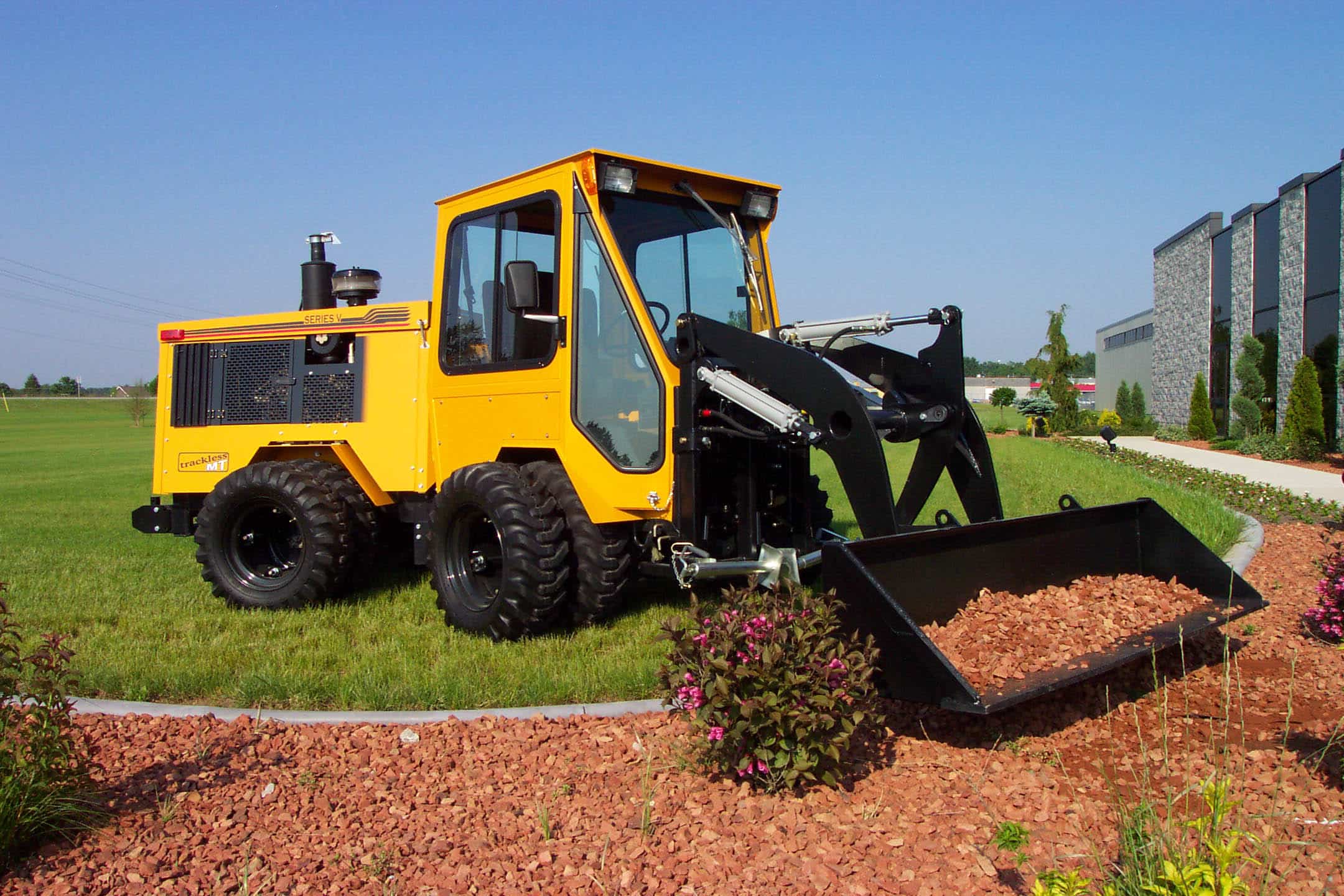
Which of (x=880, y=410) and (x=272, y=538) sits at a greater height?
(x=880, y=410)

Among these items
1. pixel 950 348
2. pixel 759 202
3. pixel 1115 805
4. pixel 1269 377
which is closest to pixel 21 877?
pixel 1115 805

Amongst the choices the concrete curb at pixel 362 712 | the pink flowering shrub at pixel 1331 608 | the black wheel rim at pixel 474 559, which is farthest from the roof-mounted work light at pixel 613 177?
the pink flowering shrub at pixel 1331 608

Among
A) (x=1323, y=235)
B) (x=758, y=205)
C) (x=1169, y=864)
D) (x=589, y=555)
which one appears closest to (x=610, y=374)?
(x=589, y=555)

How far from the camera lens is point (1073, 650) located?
4500 millimetres

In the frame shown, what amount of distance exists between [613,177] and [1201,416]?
25.7m

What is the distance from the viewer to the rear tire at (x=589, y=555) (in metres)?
5.80

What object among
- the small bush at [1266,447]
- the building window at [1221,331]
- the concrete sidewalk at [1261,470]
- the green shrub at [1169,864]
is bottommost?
the green shrub at [1169,864]

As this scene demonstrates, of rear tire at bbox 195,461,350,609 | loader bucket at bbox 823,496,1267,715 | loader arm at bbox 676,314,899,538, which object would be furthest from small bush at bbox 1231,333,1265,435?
A: rear tire at bbox 195,461,350,609

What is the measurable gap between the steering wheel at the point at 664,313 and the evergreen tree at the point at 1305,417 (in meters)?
17.9

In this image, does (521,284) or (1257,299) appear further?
(1257,299)

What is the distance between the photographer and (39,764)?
3188mm

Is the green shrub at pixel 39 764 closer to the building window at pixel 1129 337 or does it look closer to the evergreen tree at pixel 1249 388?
the evergreen tree at pixel 1249 388

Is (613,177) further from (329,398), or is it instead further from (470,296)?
(329,398)

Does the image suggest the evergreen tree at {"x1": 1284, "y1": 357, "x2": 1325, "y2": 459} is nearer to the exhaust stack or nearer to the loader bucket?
the loader bucket
